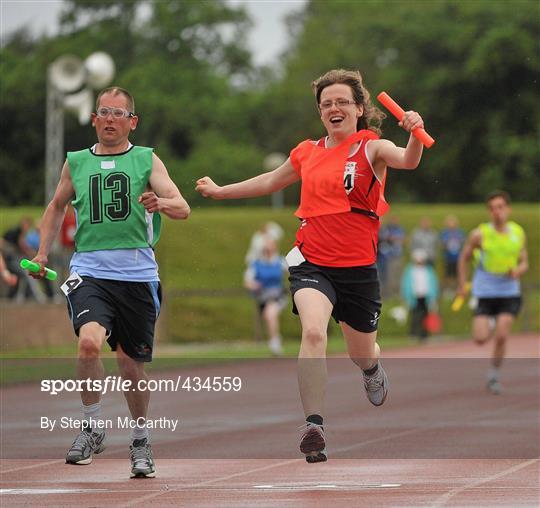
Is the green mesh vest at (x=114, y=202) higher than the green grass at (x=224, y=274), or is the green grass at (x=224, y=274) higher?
the green grass at (x=224, y=274)

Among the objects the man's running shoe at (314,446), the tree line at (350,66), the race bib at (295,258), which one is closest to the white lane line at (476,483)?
the man's running shoe at (314,446)

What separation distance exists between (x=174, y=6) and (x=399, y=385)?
176 feet

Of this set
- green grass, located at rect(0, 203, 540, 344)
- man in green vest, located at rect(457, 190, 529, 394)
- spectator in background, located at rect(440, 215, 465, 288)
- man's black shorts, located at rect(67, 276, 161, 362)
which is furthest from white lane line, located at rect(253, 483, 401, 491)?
spectator in background, located at rect(440, 215, 465, 288)

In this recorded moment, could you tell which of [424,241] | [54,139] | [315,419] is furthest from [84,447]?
[424,241]

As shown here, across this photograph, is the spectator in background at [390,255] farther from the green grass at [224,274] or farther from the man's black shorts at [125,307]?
the man's black shorts at [125,307]

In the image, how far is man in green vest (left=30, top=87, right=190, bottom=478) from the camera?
8367 mm

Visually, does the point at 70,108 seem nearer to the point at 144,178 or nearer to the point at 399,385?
the point at 399,385

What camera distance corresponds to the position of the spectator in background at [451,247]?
29.3 metres

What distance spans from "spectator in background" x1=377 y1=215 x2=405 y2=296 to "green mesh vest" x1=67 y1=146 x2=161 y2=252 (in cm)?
1977

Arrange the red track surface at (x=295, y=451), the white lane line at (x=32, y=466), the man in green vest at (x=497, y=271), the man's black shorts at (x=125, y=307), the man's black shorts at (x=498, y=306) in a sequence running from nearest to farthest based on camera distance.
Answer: the red track surface at (x=295, y=451) < the man's black shorts at (x=125, y=307) < the white lane line at (x=32, y=466) < the man in green vest at (x=497, y=271) < the man's black shorts at (x=498, y=306)

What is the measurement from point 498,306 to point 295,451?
6173 millimetres

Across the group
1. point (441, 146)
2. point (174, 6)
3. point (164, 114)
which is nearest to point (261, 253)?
point (441, 146)

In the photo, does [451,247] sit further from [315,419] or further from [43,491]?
[43,491]

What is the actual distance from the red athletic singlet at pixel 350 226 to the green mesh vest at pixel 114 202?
3.12ft
